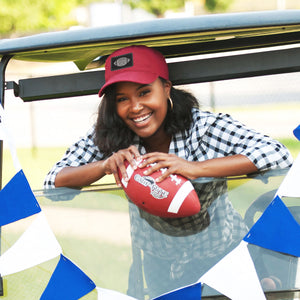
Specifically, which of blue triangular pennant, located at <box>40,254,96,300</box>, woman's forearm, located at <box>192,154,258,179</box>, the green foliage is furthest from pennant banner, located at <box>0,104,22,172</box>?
the green foliage

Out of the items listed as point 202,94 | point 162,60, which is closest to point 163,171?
point 162,60

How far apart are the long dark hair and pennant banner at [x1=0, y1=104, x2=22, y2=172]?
0.48m

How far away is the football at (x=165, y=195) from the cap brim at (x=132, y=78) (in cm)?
44

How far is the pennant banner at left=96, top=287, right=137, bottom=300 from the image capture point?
1.80 meters

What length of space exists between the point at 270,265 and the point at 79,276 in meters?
0.68

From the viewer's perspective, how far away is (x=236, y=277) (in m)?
1.70

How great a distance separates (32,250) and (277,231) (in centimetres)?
87

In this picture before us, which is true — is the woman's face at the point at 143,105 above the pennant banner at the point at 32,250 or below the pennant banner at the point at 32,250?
above

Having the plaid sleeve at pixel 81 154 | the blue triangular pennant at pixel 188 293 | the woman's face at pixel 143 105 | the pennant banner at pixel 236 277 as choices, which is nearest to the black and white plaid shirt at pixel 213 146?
the plaid sleeve at pixel 81 154

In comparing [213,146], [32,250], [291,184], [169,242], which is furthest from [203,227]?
[32,250]

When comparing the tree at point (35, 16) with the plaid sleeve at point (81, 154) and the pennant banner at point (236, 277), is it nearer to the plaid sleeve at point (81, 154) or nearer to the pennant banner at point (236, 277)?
the plaid sleeve at point (81, 154)

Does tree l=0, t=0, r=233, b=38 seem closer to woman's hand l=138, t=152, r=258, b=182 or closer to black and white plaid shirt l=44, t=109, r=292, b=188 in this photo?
black and white plaid shirt l=44, t=109, r=292, b=188

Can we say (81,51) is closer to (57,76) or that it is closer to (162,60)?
(57,76)

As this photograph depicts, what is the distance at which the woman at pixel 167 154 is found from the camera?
1826mm
